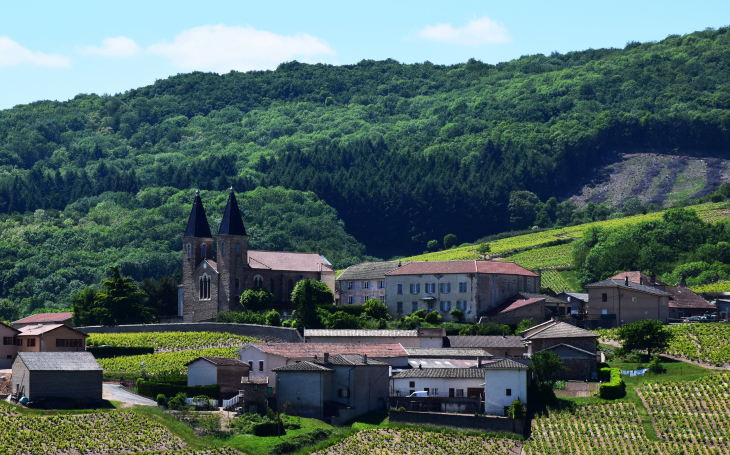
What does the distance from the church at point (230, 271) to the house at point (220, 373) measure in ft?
98.6


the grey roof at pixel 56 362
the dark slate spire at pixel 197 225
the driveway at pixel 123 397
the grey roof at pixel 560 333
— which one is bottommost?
the driveway at pixel 123 397

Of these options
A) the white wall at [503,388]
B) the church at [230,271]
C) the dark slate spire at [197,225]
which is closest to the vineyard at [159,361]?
the church at [230,271]

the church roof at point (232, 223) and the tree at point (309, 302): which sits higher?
the church roof at point (232, 223)

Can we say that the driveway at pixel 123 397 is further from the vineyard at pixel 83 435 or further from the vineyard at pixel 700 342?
the vineyard at pixel 700 342

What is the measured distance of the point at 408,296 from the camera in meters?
100

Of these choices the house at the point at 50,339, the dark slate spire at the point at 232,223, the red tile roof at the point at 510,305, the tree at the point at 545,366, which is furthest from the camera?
the dark slate spire at the point at 232,223

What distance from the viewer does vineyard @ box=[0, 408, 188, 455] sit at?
56938 millimetres

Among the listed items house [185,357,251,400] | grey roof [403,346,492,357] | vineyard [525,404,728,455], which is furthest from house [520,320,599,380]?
house [185,357,251,400]

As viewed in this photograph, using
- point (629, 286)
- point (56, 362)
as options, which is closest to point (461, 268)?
point (629, 286)

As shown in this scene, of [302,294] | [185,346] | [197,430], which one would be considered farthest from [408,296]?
[197,430]

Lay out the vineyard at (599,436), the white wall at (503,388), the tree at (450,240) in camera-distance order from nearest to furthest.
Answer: the vineyard at (599,436) → the white wall at (503,388) → the tree at (450,240)

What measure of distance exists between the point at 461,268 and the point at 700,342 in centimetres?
2405

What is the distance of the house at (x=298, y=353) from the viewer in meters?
73.0

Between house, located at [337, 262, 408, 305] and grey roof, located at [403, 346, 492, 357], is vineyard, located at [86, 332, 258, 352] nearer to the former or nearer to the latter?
grey roof, located at [403, 346, 492, 357]
